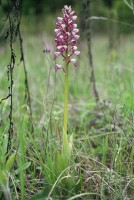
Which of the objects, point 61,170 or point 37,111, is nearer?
point 61,170

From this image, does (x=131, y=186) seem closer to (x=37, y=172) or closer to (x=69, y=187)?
(x=69, y=187)

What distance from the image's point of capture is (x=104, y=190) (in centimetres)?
193

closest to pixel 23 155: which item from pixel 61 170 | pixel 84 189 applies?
pixel 61 170

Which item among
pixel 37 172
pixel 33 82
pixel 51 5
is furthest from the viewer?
pixel 51 5

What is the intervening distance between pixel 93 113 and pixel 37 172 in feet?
4.16

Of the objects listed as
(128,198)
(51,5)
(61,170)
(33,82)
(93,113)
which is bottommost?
(128,198)

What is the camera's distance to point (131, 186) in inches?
73.9

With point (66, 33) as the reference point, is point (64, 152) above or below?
below

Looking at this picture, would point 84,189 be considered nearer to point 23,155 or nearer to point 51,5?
point 23,155

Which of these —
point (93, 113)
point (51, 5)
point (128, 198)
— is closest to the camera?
point (128, 198)

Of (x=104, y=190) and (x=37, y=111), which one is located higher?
(x=37, y=111)

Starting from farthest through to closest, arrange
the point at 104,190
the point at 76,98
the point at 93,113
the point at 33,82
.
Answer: the point at 33,82
the point at 76,98
the point at 93,113
the point at 104,190

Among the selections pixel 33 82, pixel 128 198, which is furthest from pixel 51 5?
pixel 128 198

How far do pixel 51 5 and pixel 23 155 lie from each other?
24.5m
